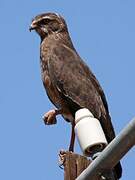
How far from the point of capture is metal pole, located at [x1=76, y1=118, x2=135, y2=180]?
9.93 feet

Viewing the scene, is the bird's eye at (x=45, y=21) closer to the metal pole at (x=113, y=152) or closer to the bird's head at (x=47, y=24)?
the bird's head at (x=47, y=24)

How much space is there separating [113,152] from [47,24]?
5671mm

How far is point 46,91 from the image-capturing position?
759cm

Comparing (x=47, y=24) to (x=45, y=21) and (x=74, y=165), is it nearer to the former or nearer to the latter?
(x=45, y=21)

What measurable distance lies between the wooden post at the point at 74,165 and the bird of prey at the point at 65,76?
197cm

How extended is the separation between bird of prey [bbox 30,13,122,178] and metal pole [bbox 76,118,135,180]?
118 inches

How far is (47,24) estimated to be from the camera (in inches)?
340

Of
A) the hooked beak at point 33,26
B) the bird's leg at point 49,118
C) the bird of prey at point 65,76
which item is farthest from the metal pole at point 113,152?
the hooked beak at point 33,26

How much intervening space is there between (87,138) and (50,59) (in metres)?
4.32

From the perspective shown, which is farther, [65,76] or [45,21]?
[45,21]

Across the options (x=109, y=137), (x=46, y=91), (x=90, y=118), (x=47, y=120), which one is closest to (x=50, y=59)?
(x=46, y=91)

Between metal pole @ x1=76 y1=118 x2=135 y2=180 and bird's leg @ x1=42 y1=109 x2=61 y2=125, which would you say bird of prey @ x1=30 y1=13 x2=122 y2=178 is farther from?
metal pole @ x1=76 y1=118 x2=135 y2=180

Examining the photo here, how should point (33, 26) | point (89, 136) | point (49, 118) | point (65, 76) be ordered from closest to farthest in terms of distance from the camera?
1. point (89, 136)
2. point (49, 118)
3. point (65, 76)
4. point (33, 26)

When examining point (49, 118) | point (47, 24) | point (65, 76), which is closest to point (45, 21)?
point (47, 24)
